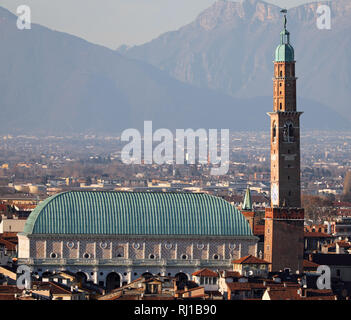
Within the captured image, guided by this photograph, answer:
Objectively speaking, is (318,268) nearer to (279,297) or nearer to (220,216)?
(220,216)

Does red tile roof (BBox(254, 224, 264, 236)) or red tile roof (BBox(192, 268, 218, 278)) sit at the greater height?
red tile roof (BBox(254, 224, 264, 236))

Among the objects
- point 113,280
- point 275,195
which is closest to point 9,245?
point 113,280

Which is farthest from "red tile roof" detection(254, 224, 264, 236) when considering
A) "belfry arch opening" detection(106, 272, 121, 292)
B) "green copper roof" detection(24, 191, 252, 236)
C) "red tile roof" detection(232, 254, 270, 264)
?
"belfry arch opening" detection(106, 272, 121, 292)

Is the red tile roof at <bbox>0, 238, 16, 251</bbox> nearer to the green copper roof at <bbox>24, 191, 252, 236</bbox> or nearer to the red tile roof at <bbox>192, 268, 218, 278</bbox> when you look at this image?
the green copper roof at <bbox>24, 191, 252, 236</bbox>

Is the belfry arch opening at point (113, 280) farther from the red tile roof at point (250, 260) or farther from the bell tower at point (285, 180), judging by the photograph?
the bell tower at point (285, 180)

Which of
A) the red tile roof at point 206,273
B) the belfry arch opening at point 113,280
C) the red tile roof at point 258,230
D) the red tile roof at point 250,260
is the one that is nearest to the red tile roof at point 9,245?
the belfry arch opening at point 113,280
